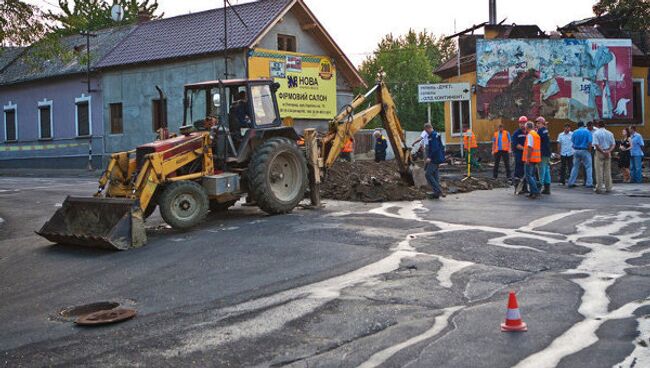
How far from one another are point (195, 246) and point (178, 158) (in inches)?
89.2

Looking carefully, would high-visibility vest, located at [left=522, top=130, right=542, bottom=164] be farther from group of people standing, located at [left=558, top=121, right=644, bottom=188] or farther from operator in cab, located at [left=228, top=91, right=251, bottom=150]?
operator in cab, located at [left=228, top=91, right=251, bottom=150]

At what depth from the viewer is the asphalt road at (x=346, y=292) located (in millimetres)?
5562

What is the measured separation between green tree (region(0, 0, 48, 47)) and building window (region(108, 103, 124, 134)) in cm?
2116

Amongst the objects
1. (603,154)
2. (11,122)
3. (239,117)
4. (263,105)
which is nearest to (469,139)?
(603,154)

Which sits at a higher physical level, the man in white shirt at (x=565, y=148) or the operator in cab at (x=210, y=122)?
the operator in cab at (x=210, y=122)

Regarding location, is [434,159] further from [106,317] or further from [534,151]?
[106,317]

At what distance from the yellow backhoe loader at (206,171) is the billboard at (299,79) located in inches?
614

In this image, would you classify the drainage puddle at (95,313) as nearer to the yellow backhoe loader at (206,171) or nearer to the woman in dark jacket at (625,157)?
the yellow backhoe loader at (206,171)

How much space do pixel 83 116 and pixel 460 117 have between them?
19.2m

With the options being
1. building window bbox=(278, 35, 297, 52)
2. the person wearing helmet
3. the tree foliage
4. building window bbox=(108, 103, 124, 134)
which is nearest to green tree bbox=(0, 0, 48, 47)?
the person wearing helmet

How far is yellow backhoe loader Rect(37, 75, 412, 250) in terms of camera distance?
1098 centimetres

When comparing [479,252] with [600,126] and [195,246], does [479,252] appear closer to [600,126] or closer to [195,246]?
[195,246]

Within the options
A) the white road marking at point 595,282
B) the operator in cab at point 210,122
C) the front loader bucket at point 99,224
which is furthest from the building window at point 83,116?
the white road marking at point 595,282

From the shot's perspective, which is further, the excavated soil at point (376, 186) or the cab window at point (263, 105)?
the excavated soil at point (376, 186)
